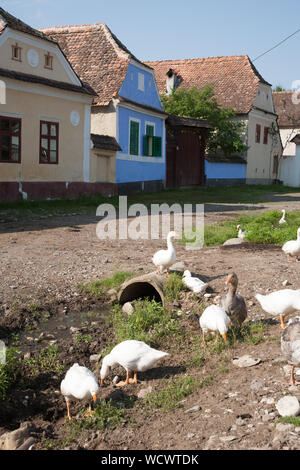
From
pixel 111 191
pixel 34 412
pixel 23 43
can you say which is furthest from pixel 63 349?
pixel 111 191

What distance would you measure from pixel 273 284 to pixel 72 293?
303 cm

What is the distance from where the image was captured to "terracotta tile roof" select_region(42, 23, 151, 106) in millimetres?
23266

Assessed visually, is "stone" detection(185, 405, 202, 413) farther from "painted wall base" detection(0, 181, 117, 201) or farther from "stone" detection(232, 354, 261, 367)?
"painted wall base" detection(0, 181, 117, 201)

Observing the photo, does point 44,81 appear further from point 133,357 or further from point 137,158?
point 133,357

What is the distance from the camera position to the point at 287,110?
145 feet

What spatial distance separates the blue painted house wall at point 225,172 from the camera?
31925mm

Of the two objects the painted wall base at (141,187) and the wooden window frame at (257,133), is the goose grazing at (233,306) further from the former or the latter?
the wooden window frame at (257,133)

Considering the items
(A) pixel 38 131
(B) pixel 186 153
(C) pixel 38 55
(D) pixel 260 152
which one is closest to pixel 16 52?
(C) pixel 38 55

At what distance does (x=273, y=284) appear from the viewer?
8016 millimetres

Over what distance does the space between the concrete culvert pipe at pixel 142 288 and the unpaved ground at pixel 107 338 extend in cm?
37

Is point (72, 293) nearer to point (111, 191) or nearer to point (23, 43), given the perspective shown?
point (23, 43)

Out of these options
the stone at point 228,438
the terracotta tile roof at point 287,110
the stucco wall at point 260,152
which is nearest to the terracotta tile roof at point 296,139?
the stucco wall at point 260,152

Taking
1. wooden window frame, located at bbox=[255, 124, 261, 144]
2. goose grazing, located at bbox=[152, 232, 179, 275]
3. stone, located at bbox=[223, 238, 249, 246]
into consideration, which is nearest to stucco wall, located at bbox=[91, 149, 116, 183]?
stone, located at bbox=[223, 238, 249, 246]

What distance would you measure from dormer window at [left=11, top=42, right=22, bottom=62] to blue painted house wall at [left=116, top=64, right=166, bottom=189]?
6.26 metres
